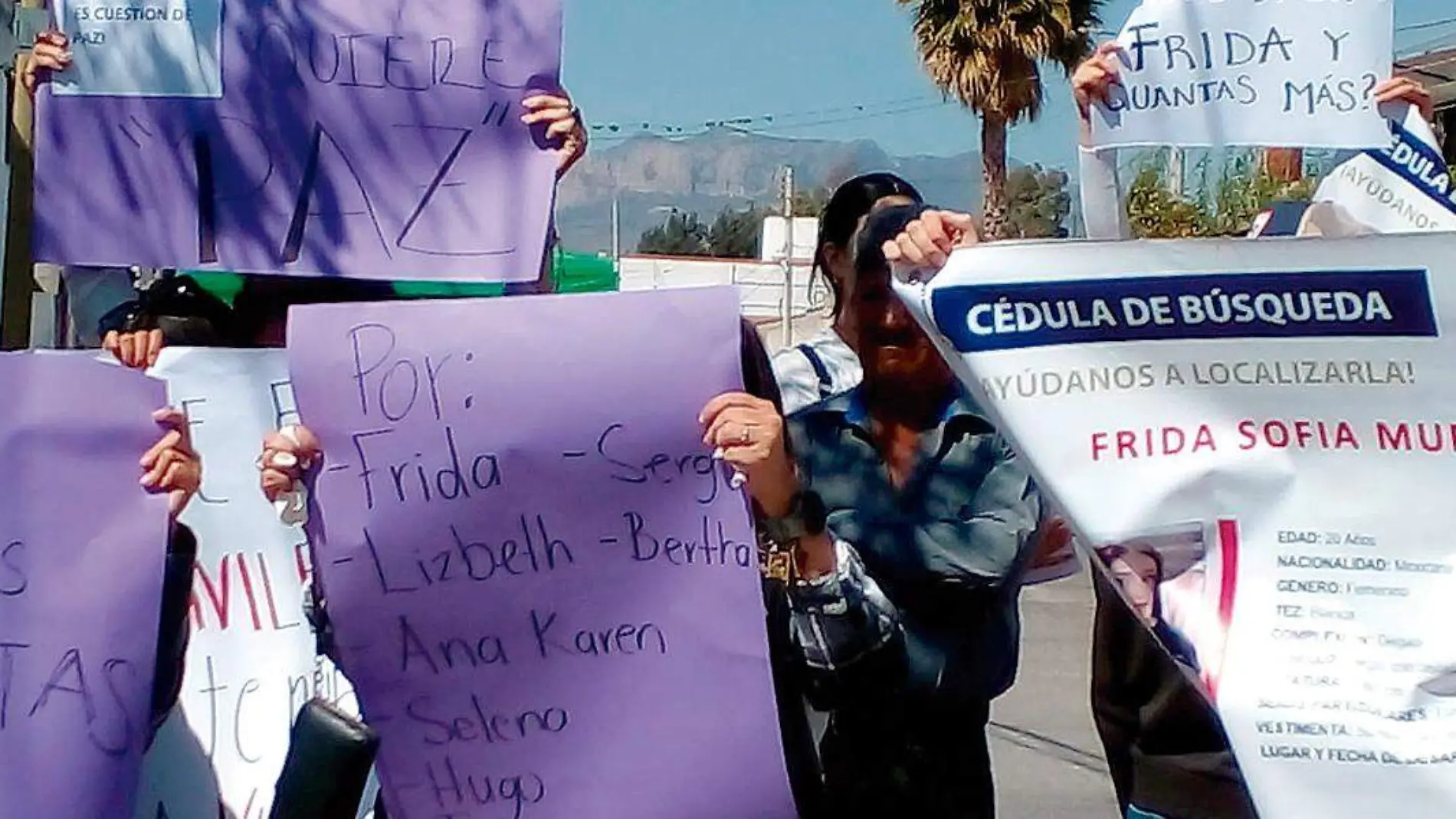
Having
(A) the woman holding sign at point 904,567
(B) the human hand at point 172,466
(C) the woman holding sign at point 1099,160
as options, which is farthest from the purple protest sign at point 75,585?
(C) the woman holding sign at point 1099,160

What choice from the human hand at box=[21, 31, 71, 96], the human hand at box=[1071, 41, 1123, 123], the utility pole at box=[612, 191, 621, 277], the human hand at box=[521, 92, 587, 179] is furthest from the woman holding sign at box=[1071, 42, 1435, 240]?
the utility pole at box=[612, 191, 621, 277]

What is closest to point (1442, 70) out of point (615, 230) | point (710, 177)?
point (615, 230)

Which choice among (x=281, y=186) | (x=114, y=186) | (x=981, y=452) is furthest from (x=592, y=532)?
(x=114, y=186)

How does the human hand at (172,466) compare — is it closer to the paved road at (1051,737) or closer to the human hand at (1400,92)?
the human hand at (1400,92)

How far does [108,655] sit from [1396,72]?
2065 mm

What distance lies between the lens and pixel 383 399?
2.50 metres

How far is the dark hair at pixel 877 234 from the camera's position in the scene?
9.07 feet

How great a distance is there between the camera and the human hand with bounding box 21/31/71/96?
296cm

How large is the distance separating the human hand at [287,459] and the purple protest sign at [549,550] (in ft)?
0.08

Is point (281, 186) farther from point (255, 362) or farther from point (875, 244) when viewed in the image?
point (875, 244)

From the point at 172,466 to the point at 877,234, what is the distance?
0.99 m

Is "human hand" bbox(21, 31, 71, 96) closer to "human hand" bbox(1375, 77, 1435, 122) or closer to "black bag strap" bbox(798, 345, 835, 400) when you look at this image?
"black bag strap" bbox(798, 345, 835, 400)

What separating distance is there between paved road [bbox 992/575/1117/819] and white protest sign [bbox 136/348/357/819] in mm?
3750

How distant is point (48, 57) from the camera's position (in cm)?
296
